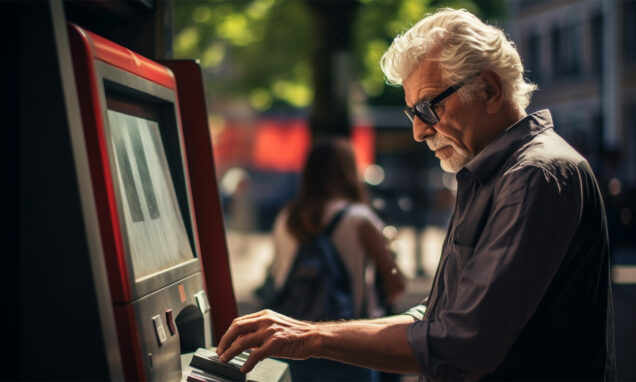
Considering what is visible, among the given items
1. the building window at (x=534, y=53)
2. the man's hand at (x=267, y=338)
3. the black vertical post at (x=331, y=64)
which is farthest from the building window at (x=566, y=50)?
the man's hand at (x=267, y=338)

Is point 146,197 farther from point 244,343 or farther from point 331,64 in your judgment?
point 331,64

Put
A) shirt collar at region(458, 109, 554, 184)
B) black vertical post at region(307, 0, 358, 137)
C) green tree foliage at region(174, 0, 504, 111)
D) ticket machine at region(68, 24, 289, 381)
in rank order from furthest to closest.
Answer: green tree foliage at region(174, 0, 504, 111) → black vertical post at region(307, 0, 358, 137) → shirt collar at region(458, 109, 554, 184) → ticket machine at region(68, 24, 289, 381)

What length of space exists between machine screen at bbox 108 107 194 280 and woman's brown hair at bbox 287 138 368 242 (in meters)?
1.85

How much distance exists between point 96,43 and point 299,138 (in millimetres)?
16592

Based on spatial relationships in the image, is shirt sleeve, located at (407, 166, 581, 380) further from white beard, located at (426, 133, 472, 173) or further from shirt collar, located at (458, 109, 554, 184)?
white beard, located at (426, 133, 472, 173)

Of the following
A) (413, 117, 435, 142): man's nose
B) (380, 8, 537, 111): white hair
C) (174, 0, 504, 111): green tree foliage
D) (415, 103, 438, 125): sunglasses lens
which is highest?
(174, 0, 504, 111): green tree foliage

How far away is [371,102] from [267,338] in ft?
84.6

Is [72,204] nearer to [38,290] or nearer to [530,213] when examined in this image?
[38,290]

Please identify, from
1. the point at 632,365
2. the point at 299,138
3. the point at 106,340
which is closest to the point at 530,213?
the point at 106,340

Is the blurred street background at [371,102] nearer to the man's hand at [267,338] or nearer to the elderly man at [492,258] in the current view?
the elderly man at [492,258]

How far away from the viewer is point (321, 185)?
3.77 metres

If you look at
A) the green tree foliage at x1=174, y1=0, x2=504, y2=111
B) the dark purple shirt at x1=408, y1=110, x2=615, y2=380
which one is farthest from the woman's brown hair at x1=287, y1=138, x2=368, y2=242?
the green tree foliage at x1=174, y1=0, x2=504, y2=111

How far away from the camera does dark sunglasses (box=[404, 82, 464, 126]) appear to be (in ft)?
5.61

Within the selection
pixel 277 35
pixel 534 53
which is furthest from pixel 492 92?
pixel 534 53
